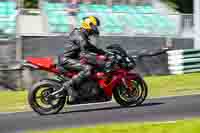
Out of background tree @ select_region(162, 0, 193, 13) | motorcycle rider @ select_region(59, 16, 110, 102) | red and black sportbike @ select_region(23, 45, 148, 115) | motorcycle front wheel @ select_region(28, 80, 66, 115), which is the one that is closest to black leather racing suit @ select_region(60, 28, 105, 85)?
motorcycle rider @ select_region(59, 16, 110, 102)

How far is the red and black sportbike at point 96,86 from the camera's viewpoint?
11.1 metres

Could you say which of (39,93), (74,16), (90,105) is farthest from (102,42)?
(39,93)

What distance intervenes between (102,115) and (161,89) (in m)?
5.14

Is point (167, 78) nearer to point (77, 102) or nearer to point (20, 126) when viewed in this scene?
point (77, 102)

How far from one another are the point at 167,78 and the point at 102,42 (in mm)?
3897

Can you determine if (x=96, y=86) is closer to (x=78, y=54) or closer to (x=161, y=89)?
(x=78, y=54)

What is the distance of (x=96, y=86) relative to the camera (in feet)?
37.1

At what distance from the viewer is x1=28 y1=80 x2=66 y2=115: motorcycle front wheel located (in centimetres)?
1106

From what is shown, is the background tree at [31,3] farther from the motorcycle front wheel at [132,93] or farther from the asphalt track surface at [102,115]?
the motorcycle front wheel at [132,93]

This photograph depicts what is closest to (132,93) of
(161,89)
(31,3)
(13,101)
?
(13,101)

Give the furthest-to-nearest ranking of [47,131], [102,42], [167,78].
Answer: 1. [102,42]
2. [167,78]
3. [47,131]

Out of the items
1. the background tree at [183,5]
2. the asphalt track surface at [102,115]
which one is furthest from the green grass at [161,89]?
the background tree at [183,5]

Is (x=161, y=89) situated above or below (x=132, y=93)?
below

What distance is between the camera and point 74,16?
20750mm
